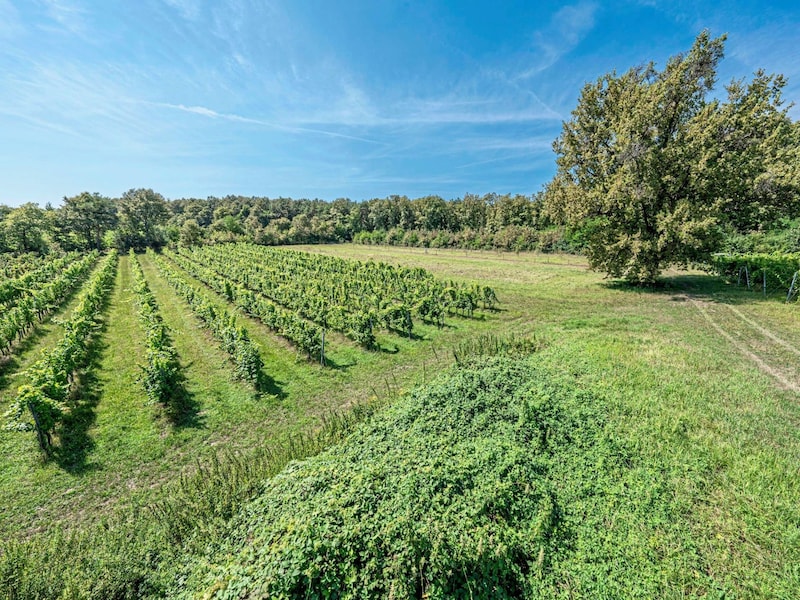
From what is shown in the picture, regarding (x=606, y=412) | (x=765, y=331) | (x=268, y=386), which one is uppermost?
(x=765, y=331)

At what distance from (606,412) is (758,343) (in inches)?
411

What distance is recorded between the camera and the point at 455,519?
4.98 m

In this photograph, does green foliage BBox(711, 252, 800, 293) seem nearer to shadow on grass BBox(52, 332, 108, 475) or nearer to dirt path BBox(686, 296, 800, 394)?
dirt path BBox(686, 296, 800, 394)

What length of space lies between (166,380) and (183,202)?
130952 millimetres

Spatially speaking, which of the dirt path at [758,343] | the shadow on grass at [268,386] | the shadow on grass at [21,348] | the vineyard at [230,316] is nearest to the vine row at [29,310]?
the vineyard at [230,316]

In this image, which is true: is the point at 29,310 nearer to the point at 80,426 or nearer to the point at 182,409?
the point at 80,426

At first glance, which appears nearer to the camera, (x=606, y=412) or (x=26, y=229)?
(x=606, y=412)

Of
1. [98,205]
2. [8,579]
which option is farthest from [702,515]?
[98,205]

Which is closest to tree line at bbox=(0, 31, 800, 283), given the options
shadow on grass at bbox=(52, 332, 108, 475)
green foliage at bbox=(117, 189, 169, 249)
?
shadow on grass at bbox=(52, 332, 108, 475)

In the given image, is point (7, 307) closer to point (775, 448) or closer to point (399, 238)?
point (775, 448)

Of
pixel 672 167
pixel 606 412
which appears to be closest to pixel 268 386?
pixel 606 412

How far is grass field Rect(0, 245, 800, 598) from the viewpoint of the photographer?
5.18 meters

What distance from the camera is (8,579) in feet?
15.5

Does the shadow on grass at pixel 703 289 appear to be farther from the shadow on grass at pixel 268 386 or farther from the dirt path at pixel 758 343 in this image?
the shadow on grass at pixel 268 386
